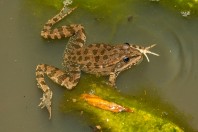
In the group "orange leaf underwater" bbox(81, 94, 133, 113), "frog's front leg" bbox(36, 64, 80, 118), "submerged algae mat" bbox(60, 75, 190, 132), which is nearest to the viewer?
"submerged algae mat" bbox(60, 75, 190, 132)

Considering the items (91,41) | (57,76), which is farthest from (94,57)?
(57,76)

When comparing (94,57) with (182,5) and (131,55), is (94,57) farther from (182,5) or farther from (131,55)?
(182,5)

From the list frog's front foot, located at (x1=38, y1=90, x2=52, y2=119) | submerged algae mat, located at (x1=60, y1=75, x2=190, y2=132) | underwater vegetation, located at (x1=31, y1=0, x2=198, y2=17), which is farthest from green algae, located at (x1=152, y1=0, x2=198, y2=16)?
frog's front foot, located at (x1=38, y1=90, x2=52, y2=119)

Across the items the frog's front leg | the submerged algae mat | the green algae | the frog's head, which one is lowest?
the submerged algae mat

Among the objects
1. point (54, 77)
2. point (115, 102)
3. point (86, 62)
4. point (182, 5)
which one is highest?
point (182, 5)

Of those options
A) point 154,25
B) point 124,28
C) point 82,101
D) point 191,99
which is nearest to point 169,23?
point 154,25

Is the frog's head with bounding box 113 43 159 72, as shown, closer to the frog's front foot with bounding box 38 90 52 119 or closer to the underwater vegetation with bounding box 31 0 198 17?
the underwater vegetation with bounding box 31 0 198 17

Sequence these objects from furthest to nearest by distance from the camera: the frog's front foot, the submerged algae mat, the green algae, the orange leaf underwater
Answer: the green algae → the frog's front foot → the orange leaf underwater → the submerged algae mat
